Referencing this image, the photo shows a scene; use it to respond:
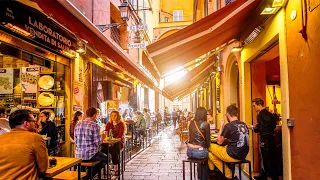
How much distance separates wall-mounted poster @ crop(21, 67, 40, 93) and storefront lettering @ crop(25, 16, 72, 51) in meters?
1.87

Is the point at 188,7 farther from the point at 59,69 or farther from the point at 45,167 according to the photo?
the point at 45,167

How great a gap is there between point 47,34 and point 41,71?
2.57 metres

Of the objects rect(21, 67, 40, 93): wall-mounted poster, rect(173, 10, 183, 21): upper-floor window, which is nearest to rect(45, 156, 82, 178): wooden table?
rect(21, 67, 40, 93): wall-mounted poster

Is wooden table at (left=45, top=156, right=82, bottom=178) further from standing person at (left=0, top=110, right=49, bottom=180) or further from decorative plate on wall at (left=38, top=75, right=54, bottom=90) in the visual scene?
decorative plate on wall at (left=38, top=75, right=54, bottom=90)

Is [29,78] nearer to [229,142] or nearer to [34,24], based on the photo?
[34,24]

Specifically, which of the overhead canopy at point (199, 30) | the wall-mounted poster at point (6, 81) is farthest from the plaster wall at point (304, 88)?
the wall-mounted poster at point (6, 81)

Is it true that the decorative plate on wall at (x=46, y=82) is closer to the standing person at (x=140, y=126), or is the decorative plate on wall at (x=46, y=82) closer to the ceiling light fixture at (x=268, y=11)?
the ceiling light fixture at (x=268, y=11)

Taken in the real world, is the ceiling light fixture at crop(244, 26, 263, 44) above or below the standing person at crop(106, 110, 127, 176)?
above

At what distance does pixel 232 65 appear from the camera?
9320mm

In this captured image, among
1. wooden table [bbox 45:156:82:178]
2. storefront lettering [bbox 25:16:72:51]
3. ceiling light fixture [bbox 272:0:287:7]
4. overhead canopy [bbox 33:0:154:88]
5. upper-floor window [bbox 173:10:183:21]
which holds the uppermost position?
upper-floor window [bbox 173:10:183:21]

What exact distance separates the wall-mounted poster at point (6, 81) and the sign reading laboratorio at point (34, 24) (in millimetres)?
1977

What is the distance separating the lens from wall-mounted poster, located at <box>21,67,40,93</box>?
297 inches

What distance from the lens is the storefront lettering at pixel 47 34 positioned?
4.91 metres

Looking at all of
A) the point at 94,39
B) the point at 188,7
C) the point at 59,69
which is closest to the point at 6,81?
the point at 59,69
